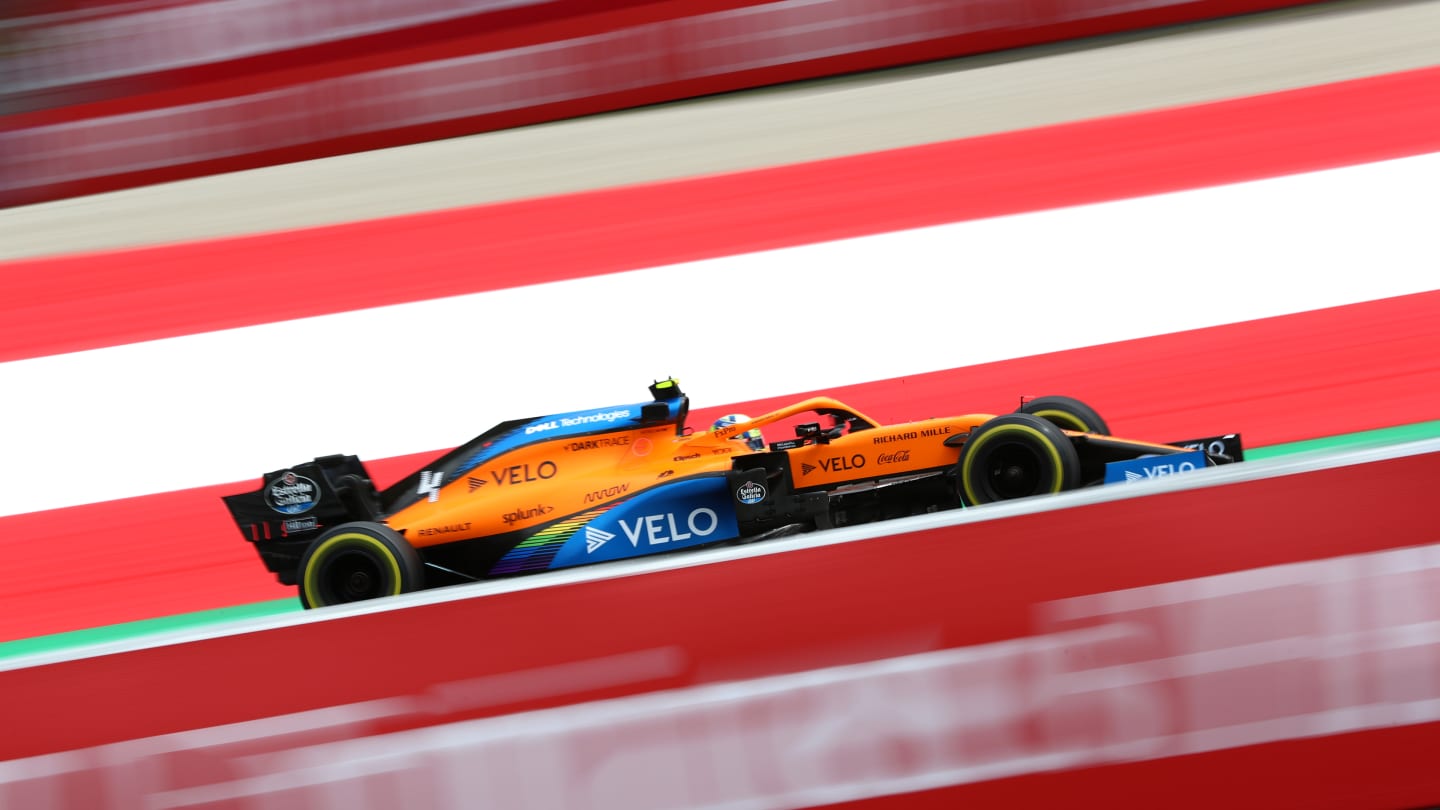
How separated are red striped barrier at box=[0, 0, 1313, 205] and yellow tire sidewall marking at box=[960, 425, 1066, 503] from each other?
139 inches

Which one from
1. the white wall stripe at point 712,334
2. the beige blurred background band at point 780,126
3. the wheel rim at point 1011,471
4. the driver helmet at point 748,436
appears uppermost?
the beige blurred background band at point 780,126

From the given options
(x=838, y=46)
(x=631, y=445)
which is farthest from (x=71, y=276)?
(x=838, y=46)

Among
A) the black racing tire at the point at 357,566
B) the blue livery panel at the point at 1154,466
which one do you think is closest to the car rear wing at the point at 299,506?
the black racing tire at the point at 357,566

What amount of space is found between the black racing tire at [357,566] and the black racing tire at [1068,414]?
2420 mm

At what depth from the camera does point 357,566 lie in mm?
4957

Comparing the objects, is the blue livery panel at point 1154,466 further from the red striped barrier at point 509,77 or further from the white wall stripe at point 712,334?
the red striped barrier at point 509,77

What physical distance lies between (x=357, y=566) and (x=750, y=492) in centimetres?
150

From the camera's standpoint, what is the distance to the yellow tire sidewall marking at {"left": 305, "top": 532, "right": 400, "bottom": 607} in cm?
486

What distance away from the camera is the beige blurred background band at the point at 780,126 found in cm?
683

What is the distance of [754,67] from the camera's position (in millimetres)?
7496

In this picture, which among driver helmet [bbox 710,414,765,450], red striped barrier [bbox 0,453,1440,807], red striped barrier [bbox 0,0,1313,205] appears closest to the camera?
red striped barrier [bbox 0,453,1440,807]

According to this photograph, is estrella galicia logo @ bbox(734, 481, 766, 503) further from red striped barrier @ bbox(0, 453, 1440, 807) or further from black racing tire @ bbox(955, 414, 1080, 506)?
red striped barrier @ bbox(0, 453, 1440, 807)

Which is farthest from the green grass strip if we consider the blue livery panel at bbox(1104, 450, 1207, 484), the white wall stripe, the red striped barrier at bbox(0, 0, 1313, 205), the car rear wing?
the blue livery panel at bbox(1104, 450, 1207, 484)

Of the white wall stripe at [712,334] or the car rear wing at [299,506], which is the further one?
the white wall stripe at [712,334]
